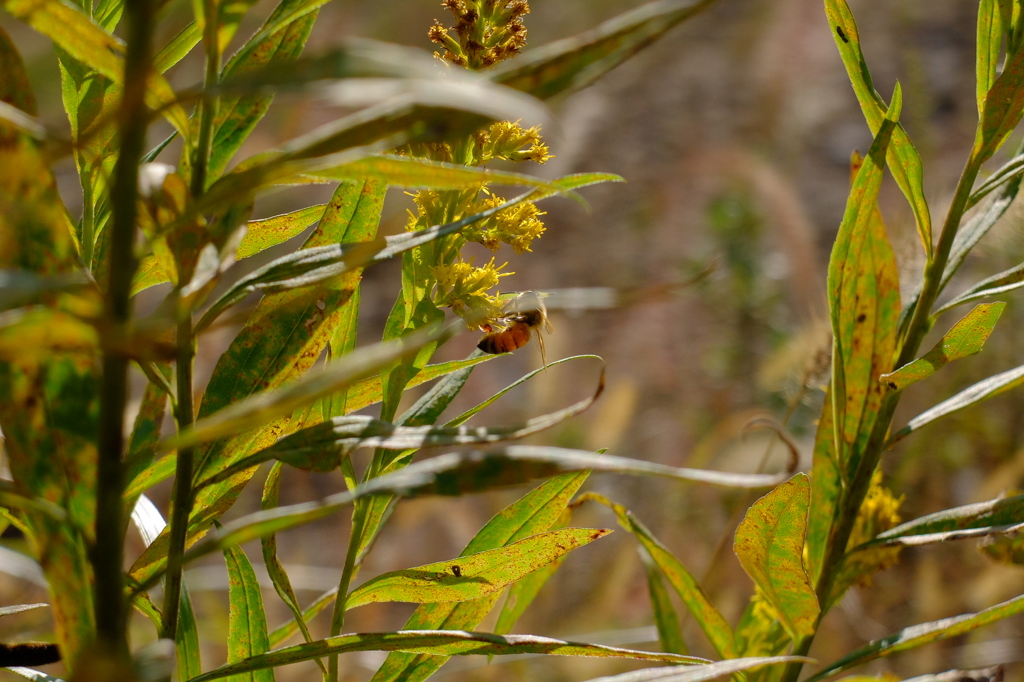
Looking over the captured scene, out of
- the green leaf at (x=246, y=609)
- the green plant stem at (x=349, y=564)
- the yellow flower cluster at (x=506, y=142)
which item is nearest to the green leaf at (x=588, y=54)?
the yellow flower cluster at (x=506, y=142)

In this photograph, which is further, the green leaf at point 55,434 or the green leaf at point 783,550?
the green leaf at point 783,550

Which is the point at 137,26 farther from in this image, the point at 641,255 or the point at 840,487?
the point at 641,255

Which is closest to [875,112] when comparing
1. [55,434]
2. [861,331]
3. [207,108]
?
[861,331]

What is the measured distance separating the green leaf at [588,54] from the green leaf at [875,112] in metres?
0.38

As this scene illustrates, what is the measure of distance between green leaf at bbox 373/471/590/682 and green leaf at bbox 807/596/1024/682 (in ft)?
0.95

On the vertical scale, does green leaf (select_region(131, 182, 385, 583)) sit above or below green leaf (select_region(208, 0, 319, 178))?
below

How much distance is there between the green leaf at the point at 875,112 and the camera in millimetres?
639

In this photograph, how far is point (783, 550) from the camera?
2.02 feet

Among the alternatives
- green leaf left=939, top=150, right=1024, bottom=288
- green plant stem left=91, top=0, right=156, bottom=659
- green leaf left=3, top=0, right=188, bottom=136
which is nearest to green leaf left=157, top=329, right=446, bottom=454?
green plant stem left=91, top=0, right=156, bottom=659

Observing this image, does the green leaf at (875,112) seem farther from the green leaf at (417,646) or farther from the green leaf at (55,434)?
the green leaf at (55,434)

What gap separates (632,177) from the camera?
215 inches

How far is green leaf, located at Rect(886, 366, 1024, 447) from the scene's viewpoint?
661mm

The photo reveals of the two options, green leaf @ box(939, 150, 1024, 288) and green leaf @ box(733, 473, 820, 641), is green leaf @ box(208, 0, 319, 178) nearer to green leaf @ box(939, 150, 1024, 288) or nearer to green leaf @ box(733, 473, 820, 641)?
green leaf @ box(733, 473, 820, 641)

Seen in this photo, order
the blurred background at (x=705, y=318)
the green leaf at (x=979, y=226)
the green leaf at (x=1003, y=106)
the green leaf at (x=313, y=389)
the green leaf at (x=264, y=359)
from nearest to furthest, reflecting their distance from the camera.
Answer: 1. the green leaf at (x=313, y=389)
2. the green leaf at (x=264, y=359)
3. the green leaf at (x=1003, y=106)
4. the green leaf at (x=979, y=226)
5. the blurred background at (x=705, y=318)
